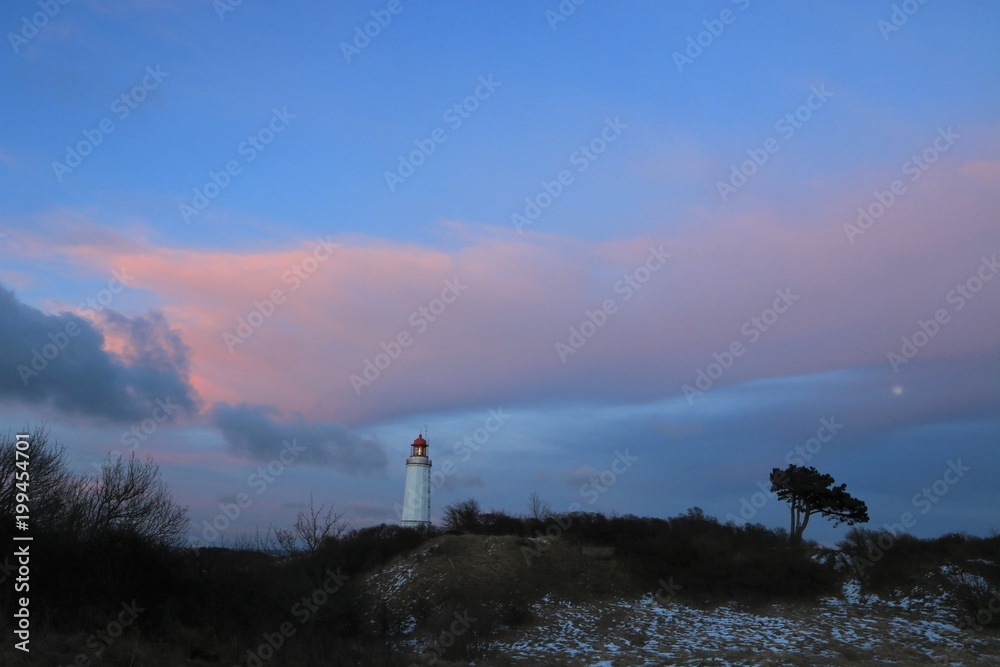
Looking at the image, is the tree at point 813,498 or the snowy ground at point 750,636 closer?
the snowy ground at point 750,636

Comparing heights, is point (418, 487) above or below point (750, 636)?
above

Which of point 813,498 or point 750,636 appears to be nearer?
point 750,636

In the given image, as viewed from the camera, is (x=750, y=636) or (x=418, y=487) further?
(x=418, y=487)

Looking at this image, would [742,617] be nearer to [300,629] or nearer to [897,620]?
[897,620]

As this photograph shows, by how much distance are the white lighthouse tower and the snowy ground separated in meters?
27.0

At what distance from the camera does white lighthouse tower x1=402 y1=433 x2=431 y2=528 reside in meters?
57.1

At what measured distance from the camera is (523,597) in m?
32.2

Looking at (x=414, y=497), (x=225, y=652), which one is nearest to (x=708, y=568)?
(x=225, y=652)

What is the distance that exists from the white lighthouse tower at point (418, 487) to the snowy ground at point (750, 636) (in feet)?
88.5

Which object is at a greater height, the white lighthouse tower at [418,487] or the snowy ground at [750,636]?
the white lighthouse tower at [418,487]

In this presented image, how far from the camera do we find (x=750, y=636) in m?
27.0

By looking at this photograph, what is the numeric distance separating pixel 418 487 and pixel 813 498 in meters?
29.2

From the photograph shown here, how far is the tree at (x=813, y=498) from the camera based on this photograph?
154 ft

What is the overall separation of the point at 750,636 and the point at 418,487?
34524mm
